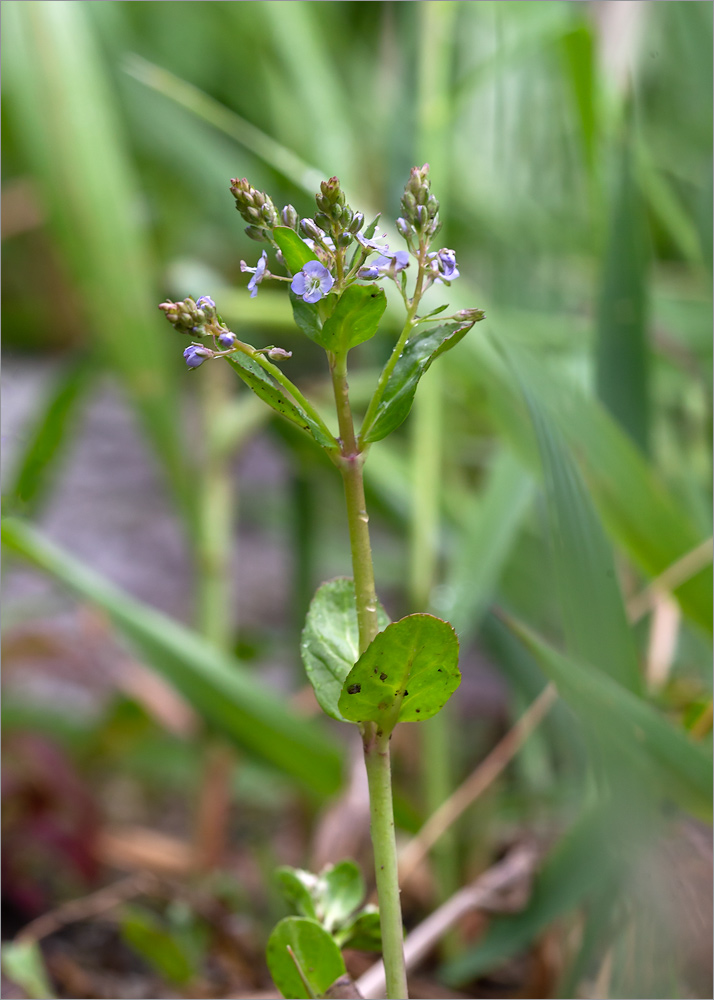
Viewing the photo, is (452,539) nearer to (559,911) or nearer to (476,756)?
(476,756)

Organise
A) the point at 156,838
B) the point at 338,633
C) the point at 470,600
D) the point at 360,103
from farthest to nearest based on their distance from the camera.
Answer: the point at 360,103 < the point at 156,838 < the point at 470,600 < the point at 338,633

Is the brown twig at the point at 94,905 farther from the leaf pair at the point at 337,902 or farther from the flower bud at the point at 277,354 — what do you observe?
the flower bud at the point at 277,354

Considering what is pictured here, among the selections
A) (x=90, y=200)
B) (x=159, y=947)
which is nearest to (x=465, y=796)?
(x=159, y=947)

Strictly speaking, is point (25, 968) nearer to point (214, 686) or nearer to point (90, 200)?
point (214, 686)

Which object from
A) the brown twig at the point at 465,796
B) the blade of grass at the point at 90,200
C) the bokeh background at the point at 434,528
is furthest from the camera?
the blade of grass at the point at 90,200

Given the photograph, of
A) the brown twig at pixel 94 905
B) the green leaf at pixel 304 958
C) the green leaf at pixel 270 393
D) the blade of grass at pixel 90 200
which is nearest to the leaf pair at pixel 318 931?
the green leaf at pixel 304 958

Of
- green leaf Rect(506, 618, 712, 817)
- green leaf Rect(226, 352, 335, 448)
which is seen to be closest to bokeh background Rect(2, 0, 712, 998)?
green leaf Rect(506, 618, 712, 817)

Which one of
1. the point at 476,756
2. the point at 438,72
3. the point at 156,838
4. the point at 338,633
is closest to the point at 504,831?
the point at 476,756
